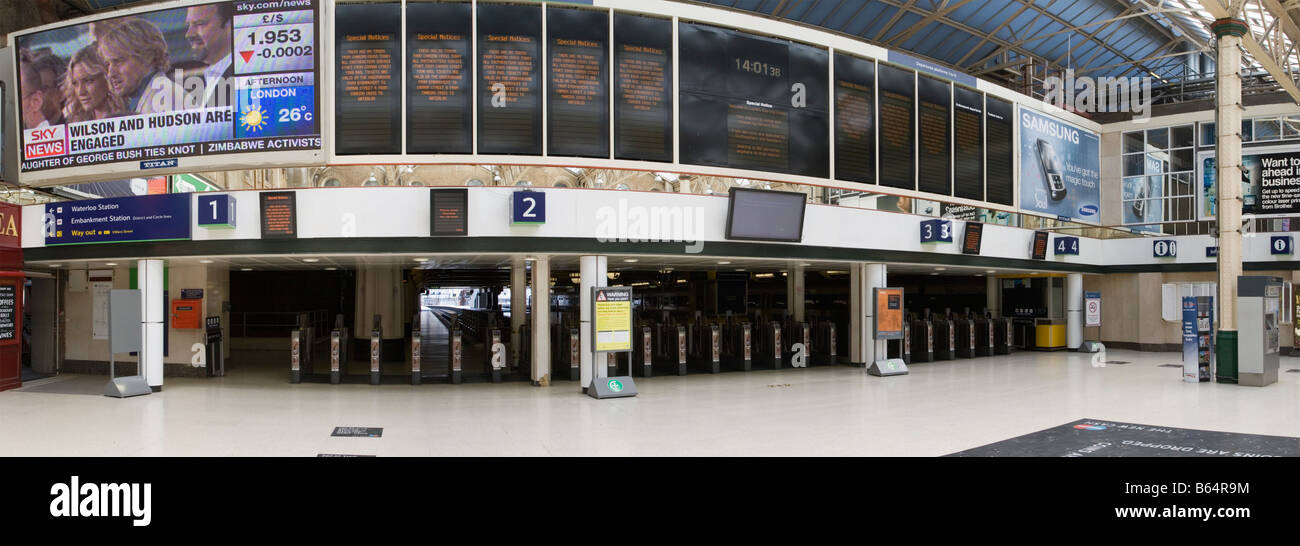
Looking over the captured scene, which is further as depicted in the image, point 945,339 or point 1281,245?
point 945,339

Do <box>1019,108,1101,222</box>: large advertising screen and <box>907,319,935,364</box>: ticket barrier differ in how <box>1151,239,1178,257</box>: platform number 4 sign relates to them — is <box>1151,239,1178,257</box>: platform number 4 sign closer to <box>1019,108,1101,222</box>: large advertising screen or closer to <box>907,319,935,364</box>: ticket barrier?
<box>1019,108,1101,222</box>: large advertising screen

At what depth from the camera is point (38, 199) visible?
1287 cm

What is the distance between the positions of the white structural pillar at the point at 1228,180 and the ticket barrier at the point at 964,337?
6166 millimetres

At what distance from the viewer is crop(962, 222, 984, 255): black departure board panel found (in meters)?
14.7

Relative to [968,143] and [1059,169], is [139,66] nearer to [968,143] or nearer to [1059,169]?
[968,143]

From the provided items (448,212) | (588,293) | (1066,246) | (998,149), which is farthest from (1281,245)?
(448,212)

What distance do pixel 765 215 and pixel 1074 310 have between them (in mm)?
12752

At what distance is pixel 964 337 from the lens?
60.8ft

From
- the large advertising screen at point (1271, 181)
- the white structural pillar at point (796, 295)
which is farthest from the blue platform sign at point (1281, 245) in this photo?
the white structural pillar at point (796, 295)

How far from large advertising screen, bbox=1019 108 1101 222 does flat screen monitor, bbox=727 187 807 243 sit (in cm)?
756

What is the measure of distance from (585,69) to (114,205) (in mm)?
7644

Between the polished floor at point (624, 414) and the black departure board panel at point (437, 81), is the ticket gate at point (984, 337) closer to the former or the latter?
the polished floor at point (624, 414)
